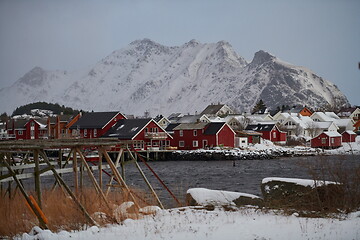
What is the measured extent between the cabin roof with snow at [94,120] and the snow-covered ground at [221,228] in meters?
69.1

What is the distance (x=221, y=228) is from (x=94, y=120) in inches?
2900

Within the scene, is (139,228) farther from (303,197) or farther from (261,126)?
(261,126)

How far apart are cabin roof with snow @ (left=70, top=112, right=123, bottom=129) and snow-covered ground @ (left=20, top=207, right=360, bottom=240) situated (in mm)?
69105

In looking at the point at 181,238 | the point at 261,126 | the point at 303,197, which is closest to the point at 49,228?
the point at 181,238

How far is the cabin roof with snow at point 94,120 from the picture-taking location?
273 ft

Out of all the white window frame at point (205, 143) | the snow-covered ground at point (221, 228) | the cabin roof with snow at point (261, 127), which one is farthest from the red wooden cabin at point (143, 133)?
the snow-covered ground at point (221, 228)

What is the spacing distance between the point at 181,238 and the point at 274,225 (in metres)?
2.68

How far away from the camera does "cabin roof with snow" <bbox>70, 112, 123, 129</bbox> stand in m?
83.2

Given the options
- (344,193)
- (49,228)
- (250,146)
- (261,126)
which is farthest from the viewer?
(261,126)

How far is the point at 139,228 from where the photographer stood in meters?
13.3

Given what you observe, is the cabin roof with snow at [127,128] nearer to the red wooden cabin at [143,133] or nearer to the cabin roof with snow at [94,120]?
the red wooden cabin at [143,133]

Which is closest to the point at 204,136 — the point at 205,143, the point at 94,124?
the point at 205,143

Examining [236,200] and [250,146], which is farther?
[250,146]

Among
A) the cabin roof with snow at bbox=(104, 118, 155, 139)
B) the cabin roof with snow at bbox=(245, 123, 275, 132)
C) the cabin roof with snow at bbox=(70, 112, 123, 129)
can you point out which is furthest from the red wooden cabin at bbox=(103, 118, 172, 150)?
the cabin roof with snow at bbox=(245, 123, 275, 132)
